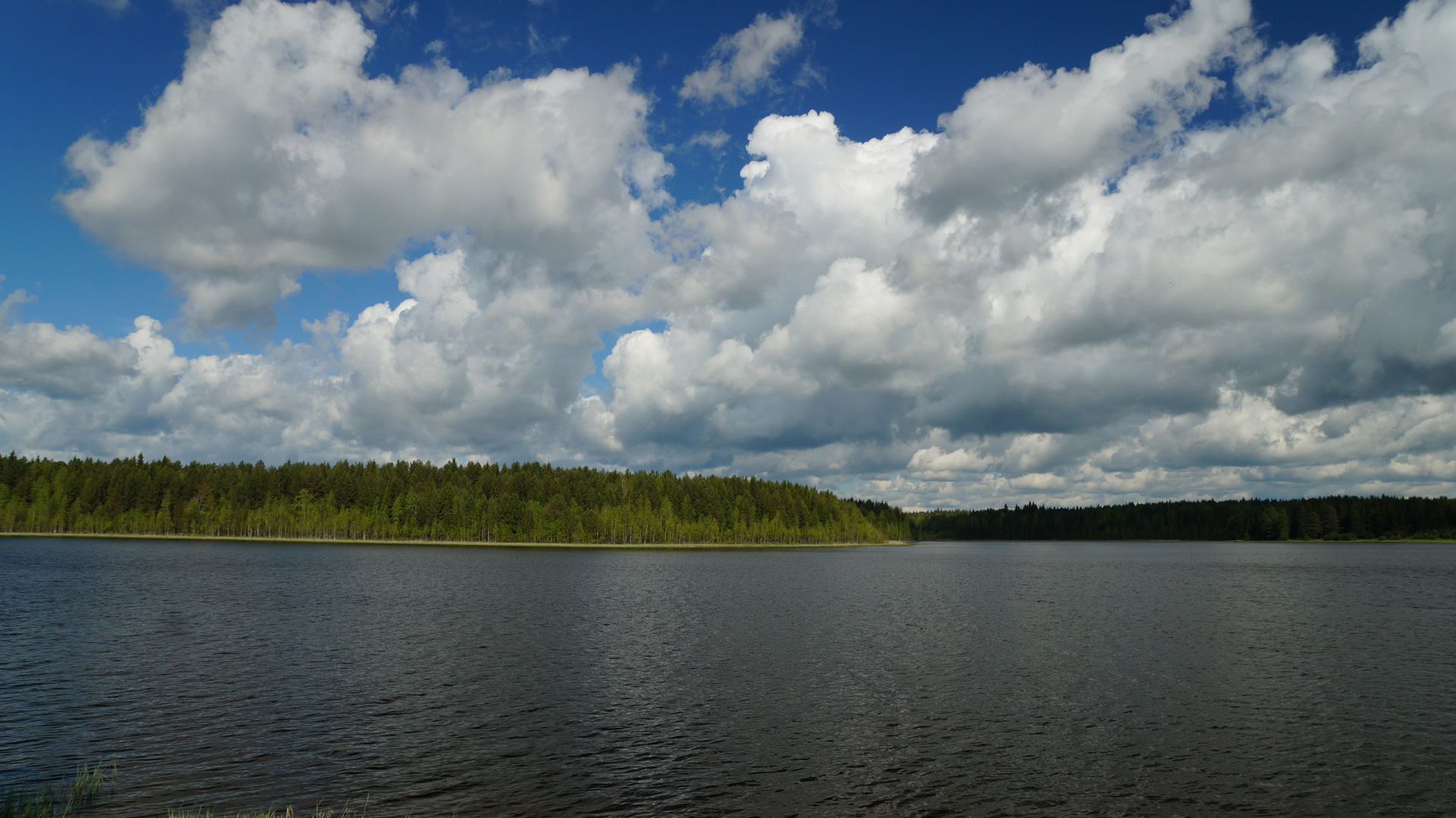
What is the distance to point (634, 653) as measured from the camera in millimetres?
53625

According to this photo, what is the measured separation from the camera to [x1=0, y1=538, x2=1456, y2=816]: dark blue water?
27078mm

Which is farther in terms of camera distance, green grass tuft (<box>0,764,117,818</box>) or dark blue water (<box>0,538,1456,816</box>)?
dark blue water (<box>0,538,1456,816</box>)

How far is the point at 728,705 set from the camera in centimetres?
3906

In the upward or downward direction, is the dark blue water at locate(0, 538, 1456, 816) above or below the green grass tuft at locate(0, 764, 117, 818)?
below

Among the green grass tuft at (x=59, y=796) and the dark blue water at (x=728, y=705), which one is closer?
the green grass tuft at (x=59, y=796)

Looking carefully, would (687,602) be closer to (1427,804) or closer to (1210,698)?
(1210,698)

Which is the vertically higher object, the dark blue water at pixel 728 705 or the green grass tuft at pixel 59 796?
the green grass tuft at pixel 59 796

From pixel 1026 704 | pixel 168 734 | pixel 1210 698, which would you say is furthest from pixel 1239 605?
pixel 168 734

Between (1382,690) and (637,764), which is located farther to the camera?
(1382,690)

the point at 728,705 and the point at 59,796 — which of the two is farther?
the point at 728,705

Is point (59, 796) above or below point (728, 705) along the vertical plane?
above

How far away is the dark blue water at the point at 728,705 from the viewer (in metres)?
27.1

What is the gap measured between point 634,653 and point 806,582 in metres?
72.4

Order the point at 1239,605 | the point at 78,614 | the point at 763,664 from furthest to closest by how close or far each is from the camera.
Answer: the point at 1239,605
the point at 78,614
the point at 763,664
